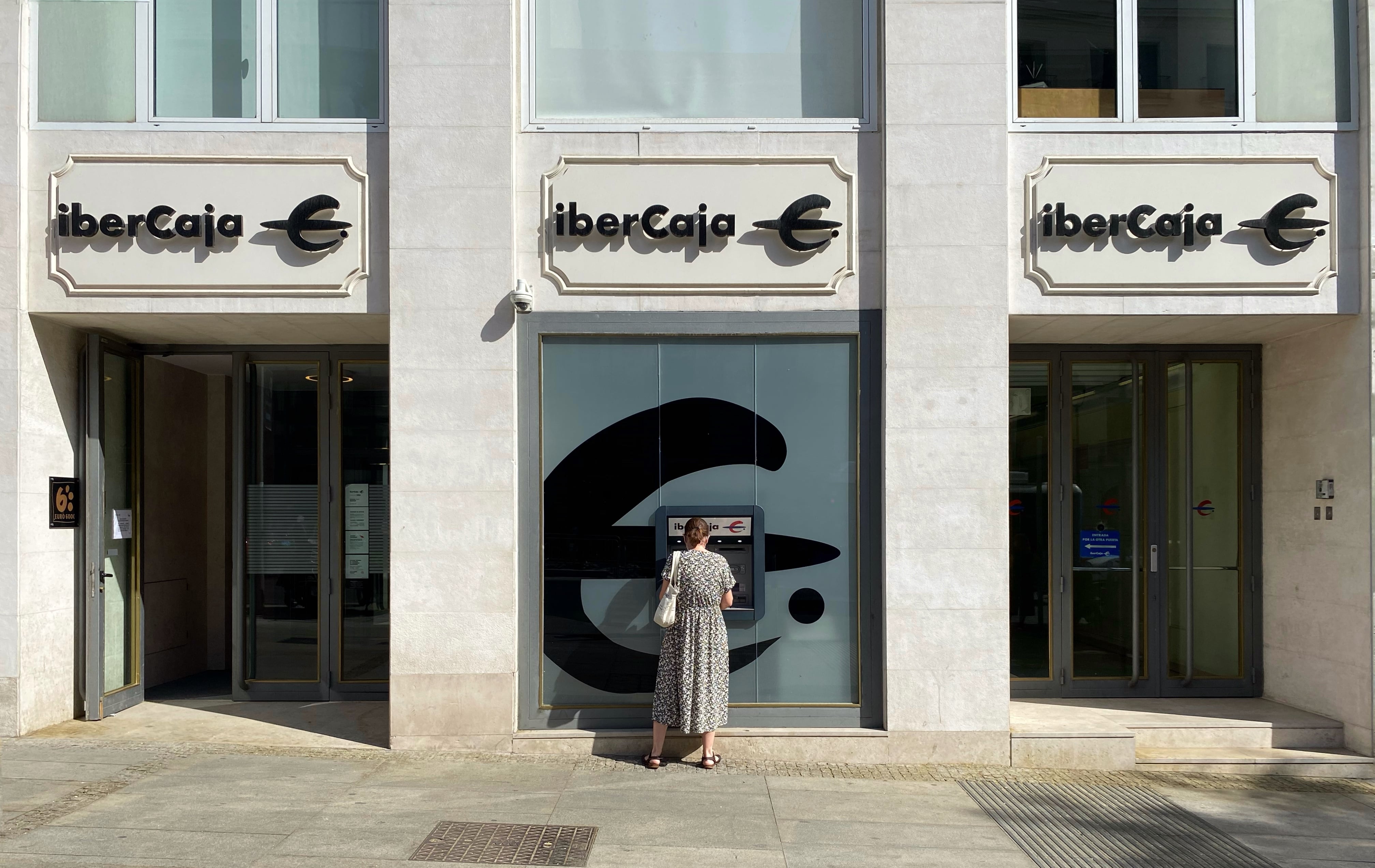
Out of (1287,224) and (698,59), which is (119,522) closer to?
(698,59)

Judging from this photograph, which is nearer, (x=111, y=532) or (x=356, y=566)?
(x=111, y=532)

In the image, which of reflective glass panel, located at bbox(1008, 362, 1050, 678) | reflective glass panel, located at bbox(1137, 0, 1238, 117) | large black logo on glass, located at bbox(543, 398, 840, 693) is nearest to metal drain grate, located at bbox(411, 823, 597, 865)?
large black logo on glass, located at bbox(543, 398, 840, 693)

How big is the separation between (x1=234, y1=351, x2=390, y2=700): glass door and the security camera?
2.28 m

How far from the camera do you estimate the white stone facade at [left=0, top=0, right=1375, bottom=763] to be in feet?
24.2

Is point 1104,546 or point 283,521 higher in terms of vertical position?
point 283,521

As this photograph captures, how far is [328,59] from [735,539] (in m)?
5.04

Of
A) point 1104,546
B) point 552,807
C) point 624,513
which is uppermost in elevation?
point 624,513

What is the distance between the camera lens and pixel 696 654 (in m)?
7.05

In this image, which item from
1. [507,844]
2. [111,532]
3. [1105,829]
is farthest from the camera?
[111,532]

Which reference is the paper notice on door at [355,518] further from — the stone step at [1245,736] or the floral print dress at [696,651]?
the stone step at [1245,736]

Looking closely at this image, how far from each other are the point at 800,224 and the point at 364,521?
4.88 metres

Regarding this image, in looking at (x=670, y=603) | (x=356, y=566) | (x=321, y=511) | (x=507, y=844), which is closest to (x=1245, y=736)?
(x=670, y=603)

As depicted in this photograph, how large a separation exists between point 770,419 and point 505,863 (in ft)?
12.4

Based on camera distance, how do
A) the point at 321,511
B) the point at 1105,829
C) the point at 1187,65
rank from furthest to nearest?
the point at 321,511, the point at 1187,65, the point at 1105,829
